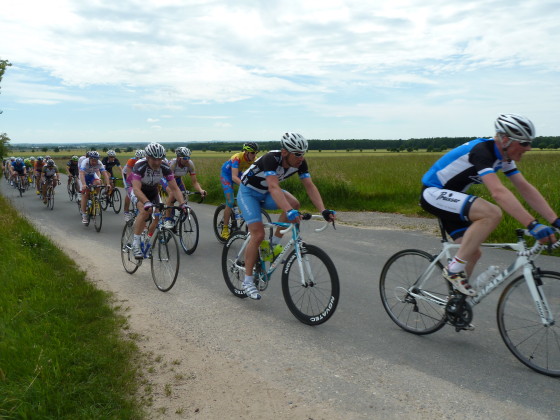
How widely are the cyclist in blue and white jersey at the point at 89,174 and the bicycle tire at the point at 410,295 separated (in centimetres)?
965

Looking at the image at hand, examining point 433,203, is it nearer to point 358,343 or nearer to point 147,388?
point 358,343

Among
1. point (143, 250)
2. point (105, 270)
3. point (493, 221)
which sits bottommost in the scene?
point (105, 270)

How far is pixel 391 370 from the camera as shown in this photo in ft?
12.8

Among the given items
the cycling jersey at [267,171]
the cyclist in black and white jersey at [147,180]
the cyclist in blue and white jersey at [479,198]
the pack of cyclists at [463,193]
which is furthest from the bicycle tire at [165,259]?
the cyclist in blue and white jersey at [479,198]

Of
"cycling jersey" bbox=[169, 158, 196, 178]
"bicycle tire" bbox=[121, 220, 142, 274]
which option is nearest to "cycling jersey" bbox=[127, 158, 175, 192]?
"bicycle tire" bbox=[121, 220, 142, 274]

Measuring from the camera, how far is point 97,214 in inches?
467

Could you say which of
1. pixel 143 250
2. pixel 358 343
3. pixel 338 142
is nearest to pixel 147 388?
pixel 358 343

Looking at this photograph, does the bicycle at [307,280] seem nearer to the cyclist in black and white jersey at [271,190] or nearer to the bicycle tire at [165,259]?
the cyclist in black and white jersey at [271,190]

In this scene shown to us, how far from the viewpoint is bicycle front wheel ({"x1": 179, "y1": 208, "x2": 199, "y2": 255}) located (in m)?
8.90

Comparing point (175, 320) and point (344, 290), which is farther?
point (344, 290)

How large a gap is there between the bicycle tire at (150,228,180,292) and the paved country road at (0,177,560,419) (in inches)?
7.2

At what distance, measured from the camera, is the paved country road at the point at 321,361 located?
10.9 ft

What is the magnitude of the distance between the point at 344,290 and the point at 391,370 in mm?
2295

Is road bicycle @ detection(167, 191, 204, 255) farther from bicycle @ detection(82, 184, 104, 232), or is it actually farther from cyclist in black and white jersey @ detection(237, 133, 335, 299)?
bicycle @ detection(82, 184, 104, 232)
